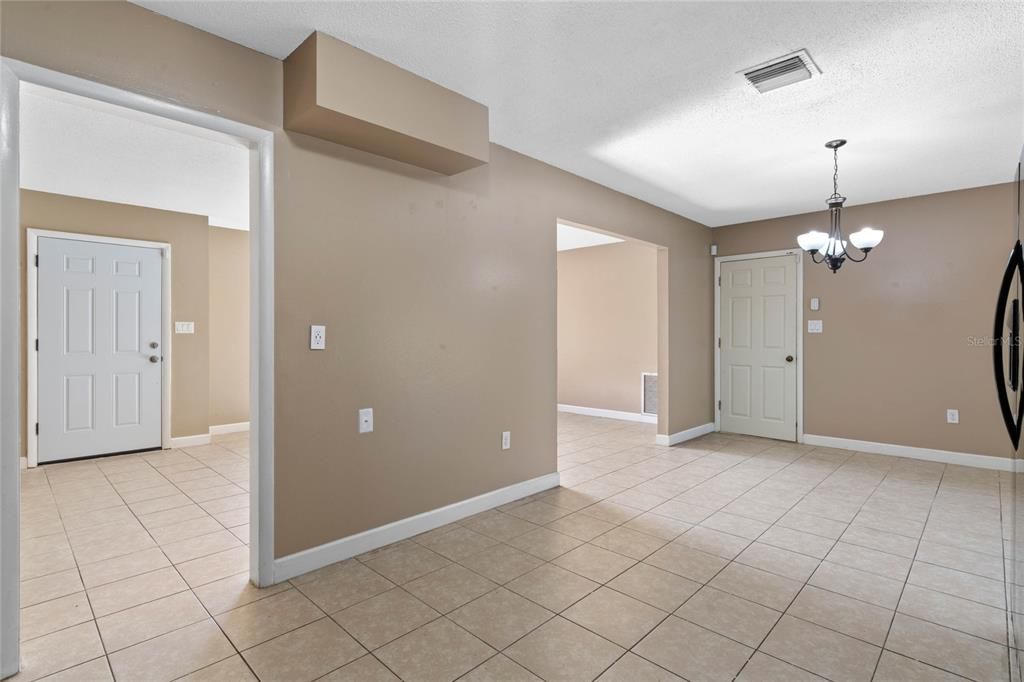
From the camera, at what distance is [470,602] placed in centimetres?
225

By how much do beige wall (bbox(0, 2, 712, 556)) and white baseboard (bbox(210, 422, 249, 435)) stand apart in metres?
4.26

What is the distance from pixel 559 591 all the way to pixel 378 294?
182 cm

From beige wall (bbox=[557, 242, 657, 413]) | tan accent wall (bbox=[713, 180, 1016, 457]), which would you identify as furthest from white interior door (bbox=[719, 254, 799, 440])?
beige wall (bbox=[557, 242, 657, 413])

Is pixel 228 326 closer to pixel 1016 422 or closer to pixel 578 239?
pixel 578 239

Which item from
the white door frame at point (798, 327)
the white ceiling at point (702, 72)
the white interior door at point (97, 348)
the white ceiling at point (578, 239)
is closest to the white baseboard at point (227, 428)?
the white interior door at point (97, 348)

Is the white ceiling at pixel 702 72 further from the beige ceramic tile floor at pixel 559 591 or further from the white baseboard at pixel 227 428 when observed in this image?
the white baseboard at pixel 227 428

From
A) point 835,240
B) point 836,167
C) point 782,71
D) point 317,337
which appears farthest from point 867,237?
point 317,337

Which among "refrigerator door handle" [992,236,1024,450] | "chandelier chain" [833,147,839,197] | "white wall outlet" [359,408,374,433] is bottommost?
"white wall outlet" [359,408,374,433]

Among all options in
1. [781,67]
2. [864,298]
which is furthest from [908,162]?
[781,67]

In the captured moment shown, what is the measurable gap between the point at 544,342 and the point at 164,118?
263 centimetres

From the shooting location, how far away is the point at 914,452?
15.7 ft

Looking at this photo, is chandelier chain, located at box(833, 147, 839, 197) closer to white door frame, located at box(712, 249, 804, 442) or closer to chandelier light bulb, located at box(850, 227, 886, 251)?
chandelier light bulb, located at box(850, 227, 886, 251)

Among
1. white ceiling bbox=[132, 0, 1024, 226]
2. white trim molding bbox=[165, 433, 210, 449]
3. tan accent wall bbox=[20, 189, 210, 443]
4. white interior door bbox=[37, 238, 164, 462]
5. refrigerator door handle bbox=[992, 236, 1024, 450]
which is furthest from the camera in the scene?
white trim molding bbox=[165, 433, 210, 449]

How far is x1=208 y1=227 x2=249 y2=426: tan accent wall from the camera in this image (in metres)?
6.05
